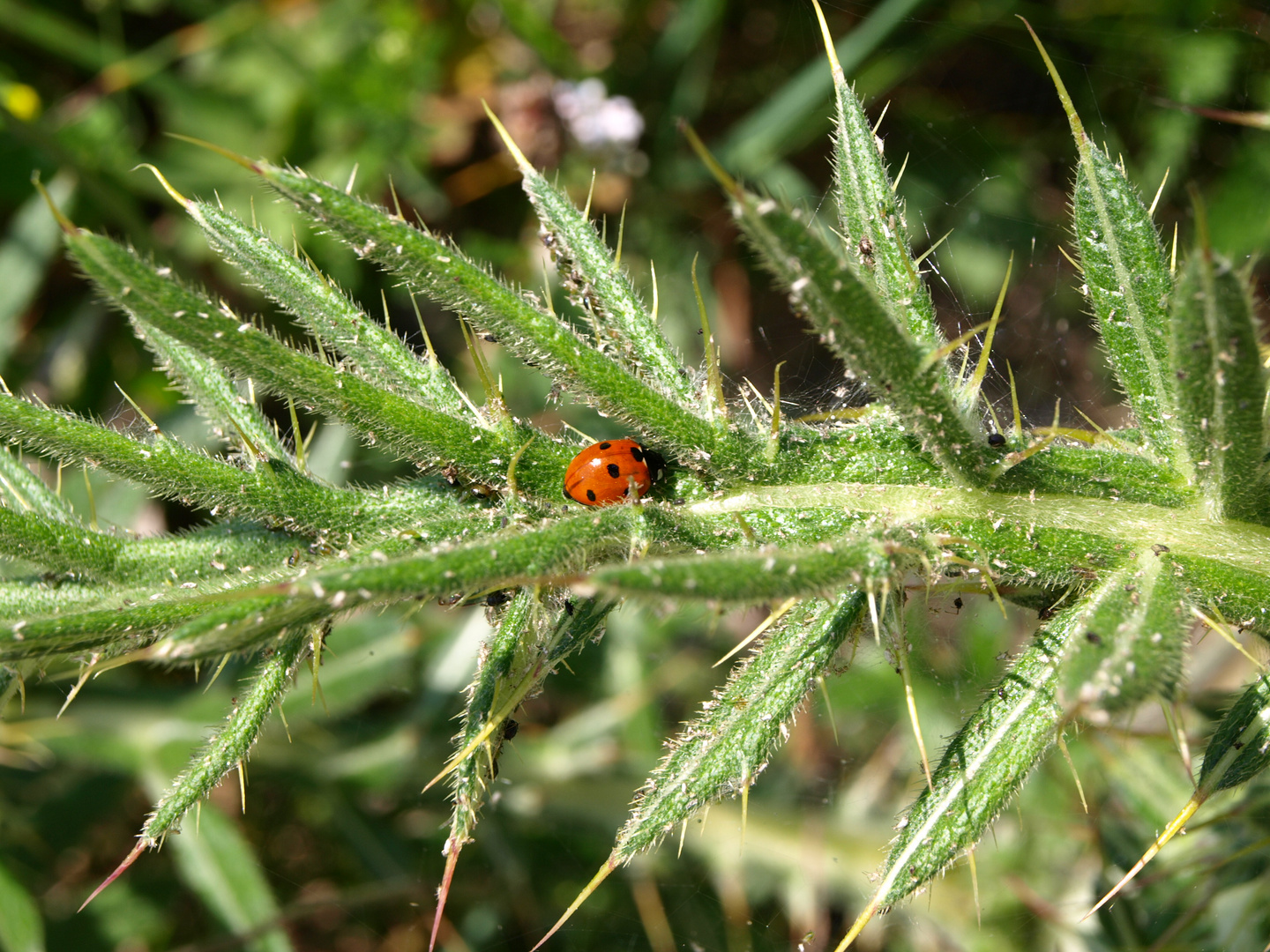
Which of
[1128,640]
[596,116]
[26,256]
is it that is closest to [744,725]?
[1128,640]

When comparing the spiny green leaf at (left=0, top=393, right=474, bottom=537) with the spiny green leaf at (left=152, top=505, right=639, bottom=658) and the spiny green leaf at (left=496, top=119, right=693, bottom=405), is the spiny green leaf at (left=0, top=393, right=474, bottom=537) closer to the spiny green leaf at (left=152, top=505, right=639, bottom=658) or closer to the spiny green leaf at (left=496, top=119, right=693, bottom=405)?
the spiny green leaf at (left=152, top=505, right=639, bottom=658)

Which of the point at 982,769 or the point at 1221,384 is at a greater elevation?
the point at 1221,384

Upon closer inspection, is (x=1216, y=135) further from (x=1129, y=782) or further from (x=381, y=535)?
(x=381, y=535)

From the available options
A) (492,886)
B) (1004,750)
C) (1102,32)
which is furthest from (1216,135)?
(492,886)

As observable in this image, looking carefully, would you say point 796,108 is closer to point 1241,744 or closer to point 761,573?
point 1241,744

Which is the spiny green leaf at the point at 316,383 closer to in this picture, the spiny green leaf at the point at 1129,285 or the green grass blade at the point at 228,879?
the spiny green leaf at the point at 1129,285
